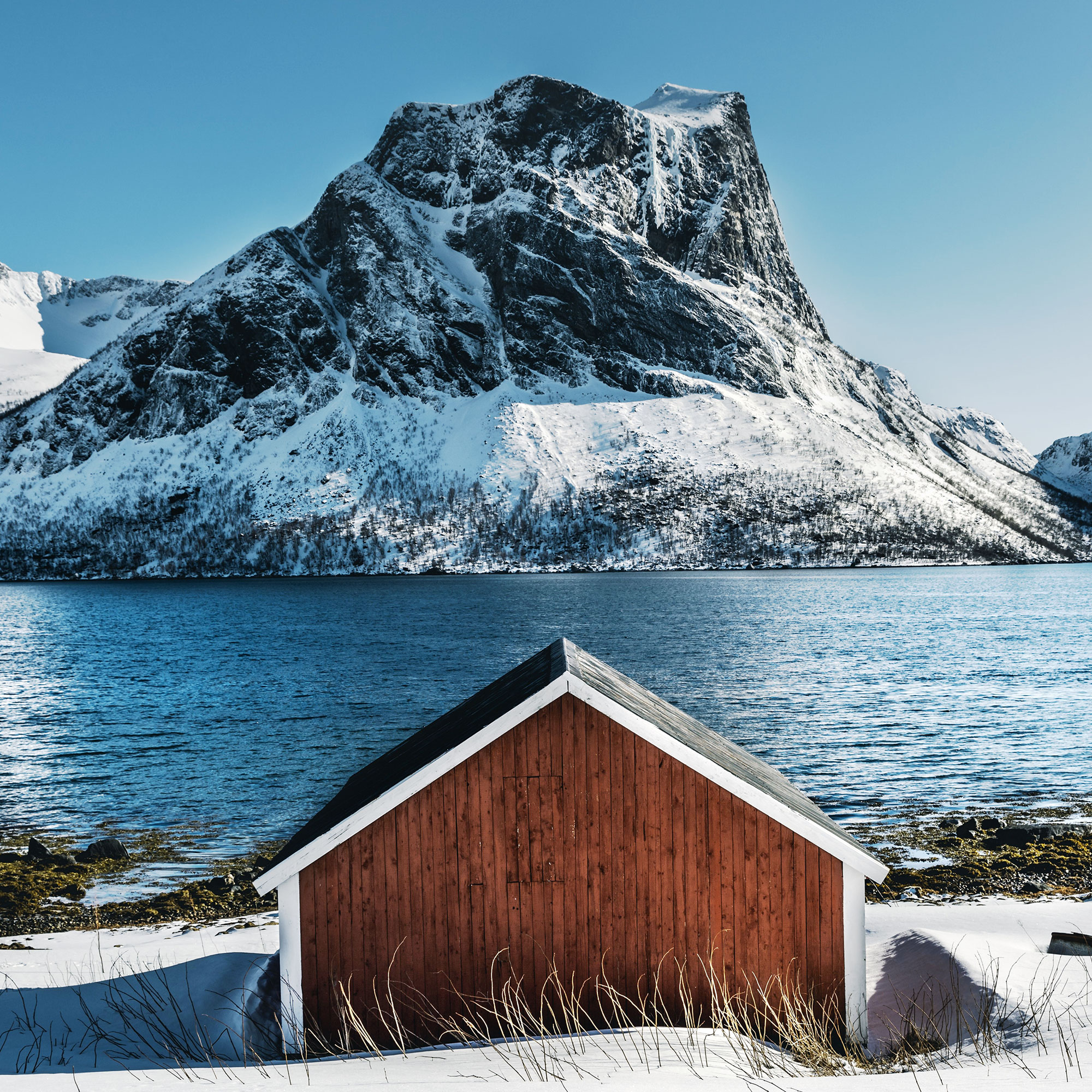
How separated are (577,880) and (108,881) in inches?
605

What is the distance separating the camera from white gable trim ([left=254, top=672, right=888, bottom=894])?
1006 cm

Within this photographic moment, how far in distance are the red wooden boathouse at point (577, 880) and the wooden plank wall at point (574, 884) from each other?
19 mm

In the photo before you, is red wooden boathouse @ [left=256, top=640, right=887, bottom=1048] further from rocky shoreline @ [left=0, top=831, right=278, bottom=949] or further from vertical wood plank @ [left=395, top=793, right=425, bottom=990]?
rocky shoreline @ [left=0, top=831, right=278, bottom=949]

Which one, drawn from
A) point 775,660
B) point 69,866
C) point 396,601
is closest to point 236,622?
point 396,601

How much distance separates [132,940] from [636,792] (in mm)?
11755

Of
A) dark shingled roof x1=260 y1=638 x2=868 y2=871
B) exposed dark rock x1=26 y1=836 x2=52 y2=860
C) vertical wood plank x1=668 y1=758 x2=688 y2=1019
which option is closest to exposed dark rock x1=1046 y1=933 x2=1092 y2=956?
dark shingled roof x1=260 y1=638 x2=868 y2=871

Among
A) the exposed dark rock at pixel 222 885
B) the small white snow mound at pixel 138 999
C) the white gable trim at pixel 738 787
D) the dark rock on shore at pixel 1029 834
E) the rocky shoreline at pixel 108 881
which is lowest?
the rocky shoreline at pixel 108 881

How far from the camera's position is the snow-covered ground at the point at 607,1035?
7910mm

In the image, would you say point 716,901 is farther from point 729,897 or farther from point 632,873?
point 632,873

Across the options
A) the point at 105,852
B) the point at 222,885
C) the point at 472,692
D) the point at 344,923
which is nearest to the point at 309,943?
the point at 344,923

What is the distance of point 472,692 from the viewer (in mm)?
44812

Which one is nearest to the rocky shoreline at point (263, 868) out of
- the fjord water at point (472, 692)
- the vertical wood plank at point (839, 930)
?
the fjord water at point (472, 692)

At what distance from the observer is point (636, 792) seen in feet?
33.9

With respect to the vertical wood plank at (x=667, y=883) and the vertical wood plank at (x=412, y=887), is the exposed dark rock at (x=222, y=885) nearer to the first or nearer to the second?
the vertical wood plank at (x=412, y=887)
